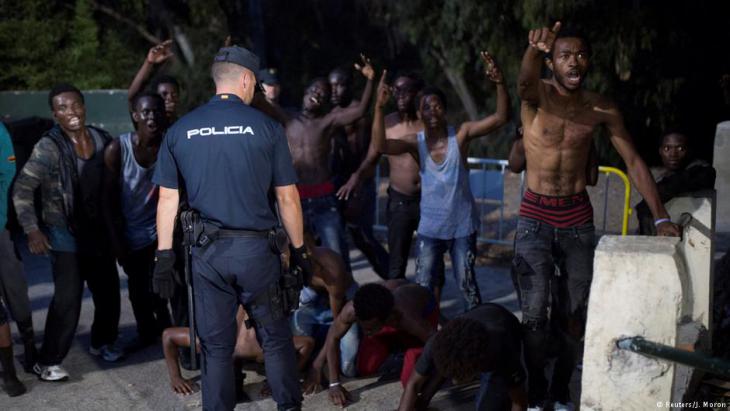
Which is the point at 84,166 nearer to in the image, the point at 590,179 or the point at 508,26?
the point at 590,179

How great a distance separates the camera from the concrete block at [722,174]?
7832 millimetres

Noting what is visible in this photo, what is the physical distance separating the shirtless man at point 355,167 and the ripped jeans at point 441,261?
1318 mm

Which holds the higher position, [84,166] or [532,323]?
[84,166]

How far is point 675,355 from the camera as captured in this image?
12.0ft

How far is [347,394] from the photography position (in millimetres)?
5562

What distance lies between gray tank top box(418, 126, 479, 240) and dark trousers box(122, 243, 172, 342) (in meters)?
1.87

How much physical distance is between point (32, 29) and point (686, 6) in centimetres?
1197

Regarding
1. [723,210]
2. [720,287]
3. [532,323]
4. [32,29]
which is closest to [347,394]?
[532,323]

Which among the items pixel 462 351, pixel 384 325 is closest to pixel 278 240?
pixel 384 325

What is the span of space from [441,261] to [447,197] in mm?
461

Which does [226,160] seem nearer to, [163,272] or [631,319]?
[163,272]

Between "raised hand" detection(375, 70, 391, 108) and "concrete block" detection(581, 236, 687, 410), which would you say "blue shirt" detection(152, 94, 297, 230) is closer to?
"raised hand" detection(375, 70, 391, 108)

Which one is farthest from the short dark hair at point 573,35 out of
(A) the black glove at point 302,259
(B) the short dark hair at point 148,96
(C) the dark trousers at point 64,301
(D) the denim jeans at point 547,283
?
(C) the dark trousers at point 64,301

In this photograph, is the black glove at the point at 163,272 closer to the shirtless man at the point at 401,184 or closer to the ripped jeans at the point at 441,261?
the ripped jeans at the point at 441,261
